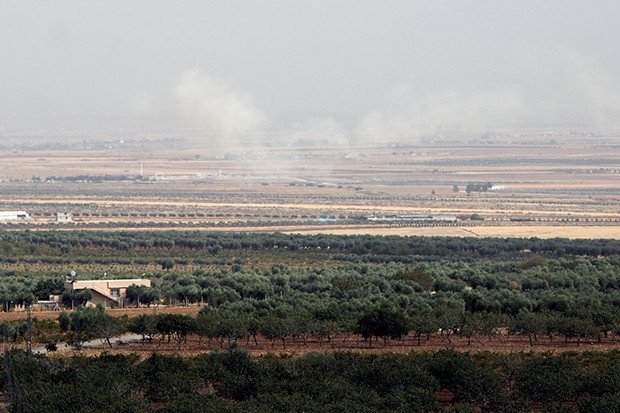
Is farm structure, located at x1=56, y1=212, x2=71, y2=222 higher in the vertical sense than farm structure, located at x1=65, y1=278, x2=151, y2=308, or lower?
lower

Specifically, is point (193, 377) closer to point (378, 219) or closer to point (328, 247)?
point (328, 247)

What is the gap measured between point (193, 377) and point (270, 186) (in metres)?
109

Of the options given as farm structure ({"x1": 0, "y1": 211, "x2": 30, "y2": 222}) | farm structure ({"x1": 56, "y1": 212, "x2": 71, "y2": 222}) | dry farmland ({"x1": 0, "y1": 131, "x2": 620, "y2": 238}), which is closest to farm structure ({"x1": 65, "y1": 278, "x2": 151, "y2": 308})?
dry farmland ({"x1": 0, "y1": 131, "x2": 620, "y2": 238})

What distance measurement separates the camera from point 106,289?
167 ft

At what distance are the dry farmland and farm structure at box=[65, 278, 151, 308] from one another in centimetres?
3883

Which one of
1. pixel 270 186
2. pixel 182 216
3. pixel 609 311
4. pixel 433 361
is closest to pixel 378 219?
pixel 182 216

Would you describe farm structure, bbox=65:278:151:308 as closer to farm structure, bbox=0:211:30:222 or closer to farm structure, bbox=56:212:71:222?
farm structure, bbox=56:212:71:222

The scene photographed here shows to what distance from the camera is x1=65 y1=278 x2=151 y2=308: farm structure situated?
1978 inches

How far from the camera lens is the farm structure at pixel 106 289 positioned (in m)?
50.2

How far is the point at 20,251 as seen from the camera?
7025 cm

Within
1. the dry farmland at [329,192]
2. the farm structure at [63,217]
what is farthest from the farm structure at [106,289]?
the farm structure at [63,217]

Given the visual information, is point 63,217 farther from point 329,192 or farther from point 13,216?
point 329,192

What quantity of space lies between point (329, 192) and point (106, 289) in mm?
80663

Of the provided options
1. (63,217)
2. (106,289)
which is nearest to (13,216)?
(63,217)
